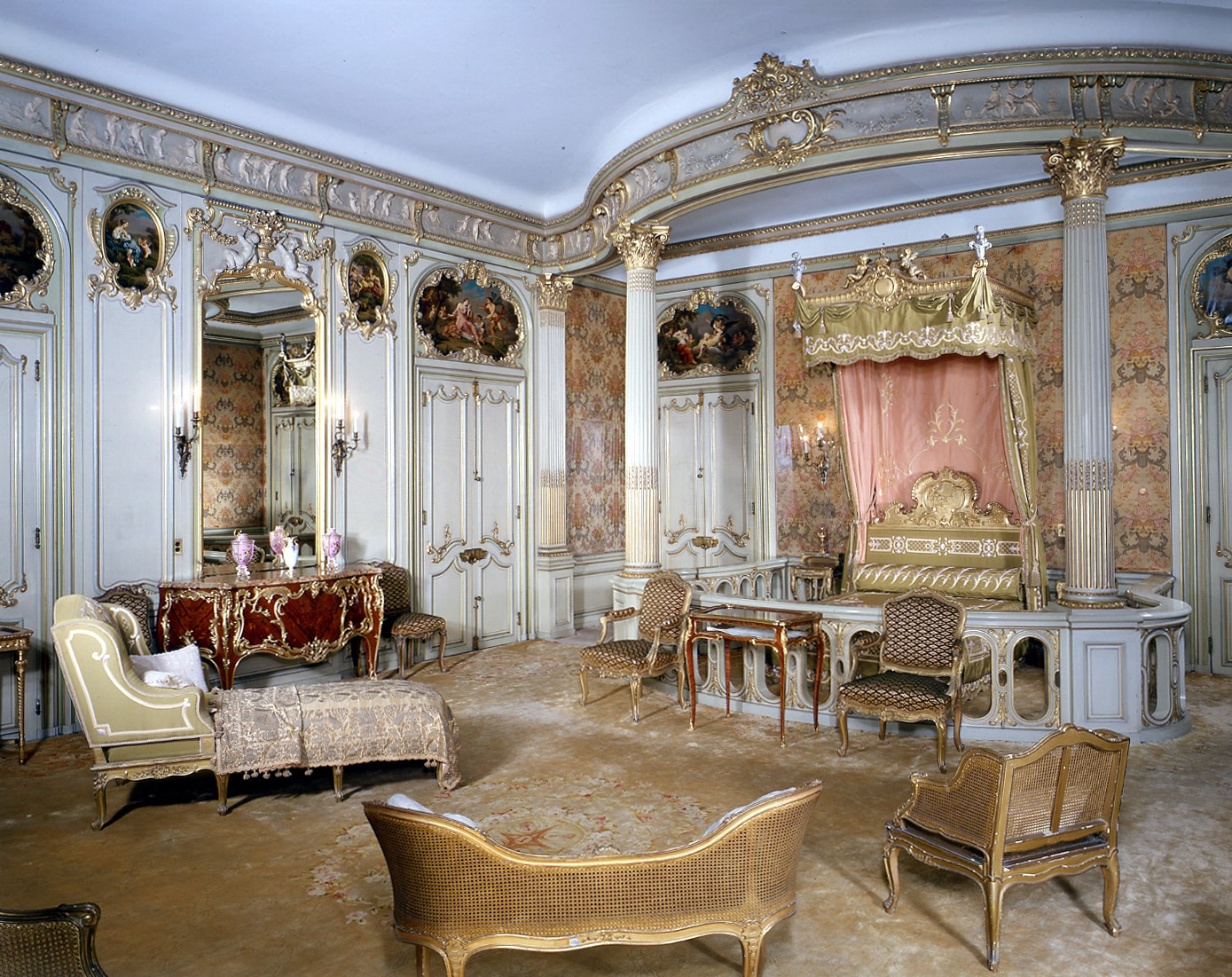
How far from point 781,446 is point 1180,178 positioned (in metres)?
4.52

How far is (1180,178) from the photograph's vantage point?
8.00 metres

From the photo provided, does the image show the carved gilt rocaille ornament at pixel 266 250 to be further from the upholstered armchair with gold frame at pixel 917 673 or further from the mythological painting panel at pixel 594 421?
the upholstered armchair with gold frame at pixel 917 673

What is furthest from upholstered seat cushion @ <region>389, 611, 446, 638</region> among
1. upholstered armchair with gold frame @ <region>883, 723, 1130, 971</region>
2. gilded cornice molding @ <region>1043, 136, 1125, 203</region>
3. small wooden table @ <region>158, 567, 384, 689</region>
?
gilded cornice molding @ <region>1043, 136, 1125, 203</region>

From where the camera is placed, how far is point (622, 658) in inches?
260

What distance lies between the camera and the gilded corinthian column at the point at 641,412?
8.22 m

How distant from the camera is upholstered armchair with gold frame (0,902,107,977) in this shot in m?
2.25

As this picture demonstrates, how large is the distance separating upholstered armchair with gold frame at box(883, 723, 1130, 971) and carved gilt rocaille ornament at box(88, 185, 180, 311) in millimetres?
6397

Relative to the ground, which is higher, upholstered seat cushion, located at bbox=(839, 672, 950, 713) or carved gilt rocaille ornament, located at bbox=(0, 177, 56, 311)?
carved gilt rocaille ornament, located at bbox=(0, 177, 56, 311)

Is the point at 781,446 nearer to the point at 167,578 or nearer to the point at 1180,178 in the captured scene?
the point at 1180,178

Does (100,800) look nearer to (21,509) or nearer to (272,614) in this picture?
(272,614)

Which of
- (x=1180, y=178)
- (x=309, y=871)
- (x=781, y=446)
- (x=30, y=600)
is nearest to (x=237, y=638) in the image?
(x=30, y=600)

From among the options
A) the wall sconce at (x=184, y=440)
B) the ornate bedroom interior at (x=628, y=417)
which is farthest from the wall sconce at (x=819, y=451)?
→ the wall sconce at (x=184, y=440)

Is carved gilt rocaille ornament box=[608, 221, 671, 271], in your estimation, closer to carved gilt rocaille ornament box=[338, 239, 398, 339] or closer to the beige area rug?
carved gilt rocaille ornament box=[338, 239, 398, 339]

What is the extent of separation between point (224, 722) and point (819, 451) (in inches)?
274
